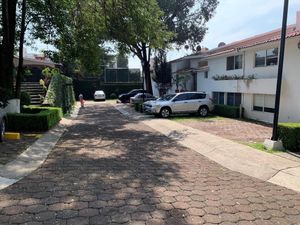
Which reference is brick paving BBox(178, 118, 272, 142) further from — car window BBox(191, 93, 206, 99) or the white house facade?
car window BBox(191, 93, 206, 99)

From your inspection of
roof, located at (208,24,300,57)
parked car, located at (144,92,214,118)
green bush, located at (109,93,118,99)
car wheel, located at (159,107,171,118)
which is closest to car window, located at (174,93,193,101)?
parked car, located at (144,92,214,118)

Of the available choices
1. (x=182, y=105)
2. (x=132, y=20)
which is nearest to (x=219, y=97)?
(x=182, y=105)

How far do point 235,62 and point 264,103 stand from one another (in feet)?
14.3

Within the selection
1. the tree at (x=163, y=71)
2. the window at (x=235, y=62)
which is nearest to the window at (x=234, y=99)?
the window at (x=235, y=62)

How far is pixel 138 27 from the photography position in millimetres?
15328

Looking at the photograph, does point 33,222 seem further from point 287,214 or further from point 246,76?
point 246,76

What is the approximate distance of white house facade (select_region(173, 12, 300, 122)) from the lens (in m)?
15.5

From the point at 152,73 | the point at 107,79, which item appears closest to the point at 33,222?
the point at 152,73

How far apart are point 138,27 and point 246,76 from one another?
811cm

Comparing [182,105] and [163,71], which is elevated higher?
[163,71]

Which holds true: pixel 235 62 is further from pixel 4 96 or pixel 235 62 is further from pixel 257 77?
pixel 4 96

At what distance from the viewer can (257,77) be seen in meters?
18.7

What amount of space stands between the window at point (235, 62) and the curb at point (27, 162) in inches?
528

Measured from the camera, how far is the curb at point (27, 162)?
689 centimetres
